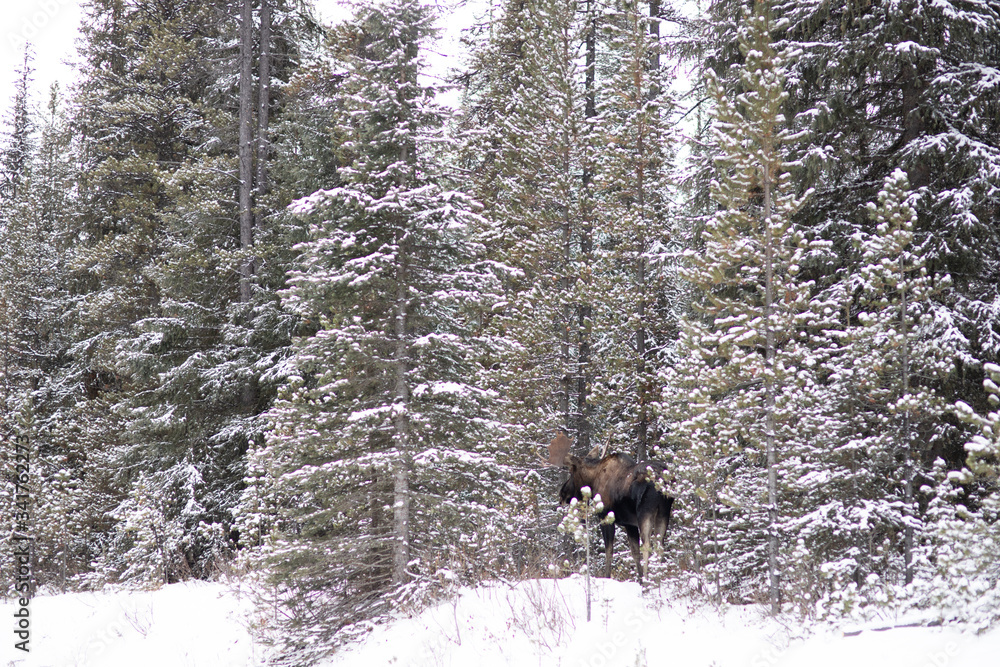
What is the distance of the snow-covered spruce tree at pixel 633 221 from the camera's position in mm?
14188

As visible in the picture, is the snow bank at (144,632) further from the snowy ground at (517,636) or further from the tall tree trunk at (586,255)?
the tall tree trunk at (586,255)

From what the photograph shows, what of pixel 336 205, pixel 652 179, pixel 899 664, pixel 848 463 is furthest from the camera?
pixel 652 179

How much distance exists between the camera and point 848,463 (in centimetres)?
887

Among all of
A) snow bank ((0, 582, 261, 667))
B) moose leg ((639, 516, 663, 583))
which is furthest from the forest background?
snow bank ((0, 582, 261, 667))

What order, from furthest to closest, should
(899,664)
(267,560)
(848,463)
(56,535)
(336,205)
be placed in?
1. (56,535)
2. (336,205)
3. (267,560)
4. (848,463)
5. (899,664)

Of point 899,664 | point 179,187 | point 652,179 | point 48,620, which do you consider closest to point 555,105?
point 652,179

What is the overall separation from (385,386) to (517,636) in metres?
4.35

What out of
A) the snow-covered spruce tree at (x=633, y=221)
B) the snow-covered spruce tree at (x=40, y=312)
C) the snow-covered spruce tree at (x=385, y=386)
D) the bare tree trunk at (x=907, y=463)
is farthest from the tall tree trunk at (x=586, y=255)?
the snow-covered spruce tree at (x=40, y=312)

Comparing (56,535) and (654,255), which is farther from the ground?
(654,255)

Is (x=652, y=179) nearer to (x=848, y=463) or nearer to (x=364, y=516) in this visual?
(x=848, y=463)

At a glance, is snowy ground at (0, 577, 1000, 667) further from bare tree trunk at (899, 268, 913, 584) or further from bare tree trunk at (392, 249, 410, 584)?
bare tree trunk at (899, 268, 913, 584)

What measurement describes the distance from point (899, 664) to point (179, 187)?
55.8 feet

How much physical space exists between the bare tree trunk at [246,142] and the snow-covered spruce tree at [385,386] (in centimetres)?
702

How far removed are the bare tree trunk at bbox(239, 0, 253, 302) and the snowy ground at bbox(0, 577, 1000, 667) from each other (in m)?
7.54
